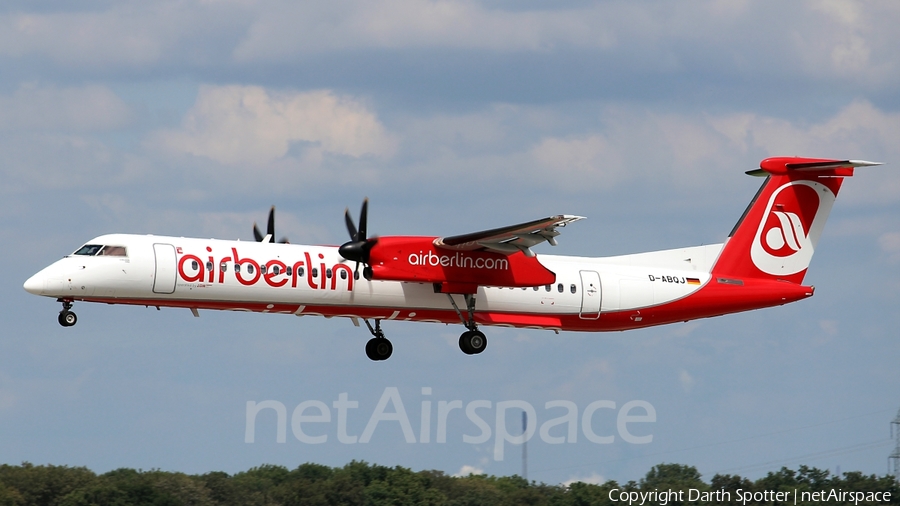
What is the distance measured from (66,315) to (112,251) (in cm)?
154

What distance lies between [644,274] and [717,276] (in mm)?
1926

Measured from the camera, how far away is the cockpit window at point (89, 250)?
84.5 ft

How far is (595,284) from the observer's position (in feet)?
98.0

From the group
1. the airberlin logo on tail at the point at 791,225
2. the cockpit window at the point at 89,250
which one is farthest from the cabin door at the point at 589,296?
the cockpit window at the point at 89,250

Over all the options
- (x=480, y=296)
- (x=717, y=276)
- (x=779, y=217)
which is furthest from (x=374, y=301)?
(x=779, y=217)

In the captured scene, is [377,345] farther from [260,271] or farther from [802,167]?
[802,167]

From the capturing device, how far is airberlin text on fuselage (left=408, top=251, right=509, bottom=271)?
27.8 metres

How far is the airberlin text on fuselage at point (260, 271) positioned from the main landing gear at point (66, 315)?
7.37 ft

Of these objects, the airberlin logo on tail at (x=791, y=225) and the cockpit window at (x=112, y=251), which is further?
the airberlin logo on tail at (x=791, y=225)

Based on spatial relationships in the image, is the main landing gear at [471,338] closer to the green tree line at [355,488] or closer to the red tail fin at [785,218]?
the red tail fin at [785,218]

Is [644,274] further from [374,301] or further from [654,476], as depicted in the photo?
[654,476]
